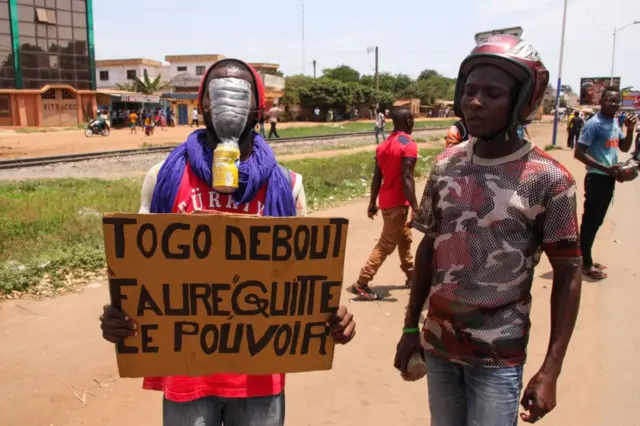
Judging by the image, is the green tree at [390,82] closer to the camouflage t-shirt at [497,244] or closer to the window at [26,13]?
the window at [26,13]

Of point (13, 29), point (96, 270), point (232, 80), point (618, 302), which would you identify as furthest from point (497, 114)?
point (13, 29)

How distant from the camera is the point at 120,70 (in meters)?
67.1

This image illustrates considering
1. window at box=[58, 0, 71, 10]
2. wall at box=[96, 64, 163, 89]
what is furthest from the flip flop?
wall at box=[96, 64, 163, 89]

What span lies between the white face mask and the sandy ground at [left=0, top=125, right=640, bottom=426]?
2.06 metres

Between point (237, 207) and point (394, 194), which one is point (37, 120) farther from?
point (237, 207)

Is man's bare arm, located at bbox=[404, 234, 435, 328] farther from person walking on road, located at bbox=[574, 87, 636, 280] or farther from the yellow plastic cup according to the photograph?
person walking on road, located at bbox=[574, 87, 636, 280]

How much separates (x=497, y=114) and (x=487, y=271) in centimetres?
58

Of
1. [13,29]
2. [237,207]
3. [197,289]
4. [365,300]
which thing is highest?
[13,29]

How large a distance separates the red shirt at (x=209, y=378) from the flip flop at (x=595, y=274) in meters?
5.04

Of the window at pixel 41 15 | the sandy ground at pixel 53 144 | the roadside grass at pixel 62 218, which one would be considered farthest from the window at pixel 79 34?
the roadside grass at pixel 62 218

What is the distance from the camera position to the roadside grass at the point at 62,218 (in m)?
5.75

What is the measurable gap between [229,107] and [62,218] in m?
6.82

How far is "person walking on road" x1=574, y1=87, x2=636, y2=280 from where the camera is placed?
5.66m

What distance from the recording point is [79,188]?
11.9 meters
